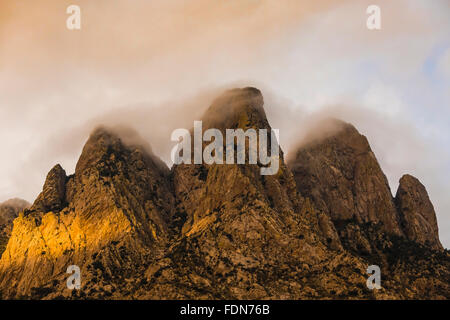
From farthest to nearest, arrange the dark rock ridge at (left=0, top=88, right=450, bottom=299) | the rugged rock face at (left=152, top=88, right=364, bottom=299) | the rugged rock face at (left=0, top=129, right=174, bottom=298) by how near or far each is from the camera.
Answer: the rugged rock face at (left=0, top=129, right=174, bottom=298) < the dark rock ridge at (left=0, top=88, right=450, bottom=299) < the rugged rock face at (left=152, top=88, right=364, bottom=299)

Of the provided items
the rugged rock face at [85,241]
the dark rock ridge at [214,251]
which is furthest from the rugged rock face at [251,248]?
the rugged rock face at [85,241]

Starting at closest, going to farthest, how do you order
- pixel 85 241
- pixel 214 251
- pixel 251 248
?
pixel 214 251 < pixel 251 248 < pixel 85 241

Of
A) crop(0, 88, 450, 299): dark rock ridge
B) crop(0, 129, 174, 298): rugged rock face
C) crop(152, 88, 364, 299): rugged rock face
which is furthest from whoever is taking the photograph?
crop(0, 129, 174, 298): rugged rock face

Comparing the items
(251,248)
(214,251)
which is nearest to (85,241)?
(214,251)

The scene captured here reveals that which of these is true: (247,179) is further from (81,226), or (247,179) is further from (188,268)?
(81,226)

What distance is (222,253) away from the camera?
162m

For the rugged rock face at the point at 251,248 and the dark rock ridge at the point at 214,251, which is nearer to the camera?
the rugged rock face at the point at 251,248

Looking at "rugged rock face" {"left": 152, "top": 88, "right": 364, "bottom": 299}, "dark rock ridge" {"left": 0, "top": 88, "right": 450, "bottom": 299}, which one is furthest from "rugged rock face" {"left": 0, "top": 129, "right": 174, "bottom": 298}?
"rugged rock face" {"left": 152, "top": 88, "right": 364, "bottom": 299}

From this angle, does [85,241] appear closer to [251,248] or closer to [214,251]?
[214,251]

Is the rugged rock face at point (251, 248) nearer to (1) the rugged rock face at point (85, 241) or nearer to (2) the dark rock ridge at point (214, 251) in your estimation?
(2) the dark rock ridge at point (214, 251)

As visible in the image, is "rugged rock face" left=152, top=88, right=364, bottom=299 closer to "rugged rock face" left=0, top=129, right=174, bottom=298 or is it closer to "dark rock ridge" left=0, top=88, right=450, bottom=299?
"dark rock ridge" left=0, top=88, right=450, bottom=299

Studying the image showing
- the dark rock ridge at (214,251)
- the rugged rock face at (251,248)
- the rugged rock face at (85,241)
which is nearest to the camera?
the rugged rock face at (251,248)
